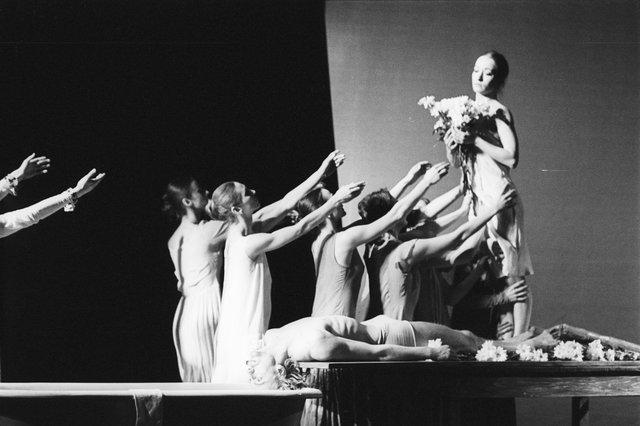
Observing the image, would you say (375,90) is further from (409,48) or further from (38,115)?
(38,115)

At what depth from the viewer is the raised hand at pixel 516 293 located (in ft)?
21.0

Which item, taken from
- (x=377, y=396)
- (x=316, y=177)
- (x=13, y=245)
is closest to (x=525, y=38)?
(x=316, y=177)

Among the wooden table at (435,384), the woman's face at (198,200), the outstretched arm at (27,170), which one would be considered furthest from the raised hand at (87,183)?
the wooden table at (435,384)

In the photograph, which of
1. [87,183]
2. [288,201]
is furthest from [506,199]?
[87,183]

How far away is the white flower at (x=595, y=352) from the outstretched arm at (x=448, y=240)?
1.02m

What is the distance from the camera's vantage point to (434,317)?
6363mm

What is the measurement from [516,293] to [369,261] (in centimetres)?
103

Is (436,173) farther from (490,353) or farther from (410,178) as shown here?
(490,353)

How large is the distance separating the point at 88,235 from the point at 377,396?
218 centimetres

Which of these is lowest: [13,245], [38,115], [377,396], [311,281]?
[377,396]

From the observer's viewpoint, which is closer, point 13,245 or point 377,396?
point 377,396

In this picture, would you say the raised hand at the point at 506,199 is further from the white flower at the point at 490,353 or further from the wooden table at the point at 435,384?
the wooden table at the point at 435,384

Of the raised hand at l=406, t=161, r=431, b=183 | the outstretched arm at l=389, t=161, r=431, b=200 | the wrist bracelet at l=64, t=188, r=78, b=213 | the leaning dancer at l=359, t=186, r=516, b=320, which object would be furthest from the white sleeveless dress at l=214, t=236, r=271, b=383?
the raised hand at l=406, t=161, r=431, b=183

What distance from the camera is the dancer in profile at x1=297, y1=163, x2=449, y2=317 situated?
599 cm
